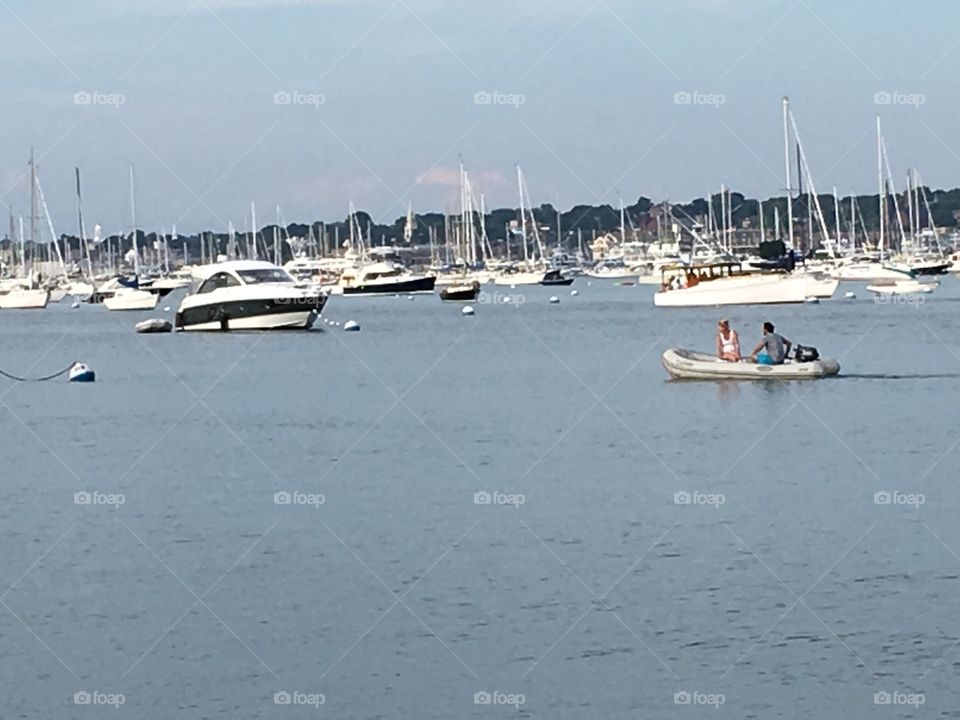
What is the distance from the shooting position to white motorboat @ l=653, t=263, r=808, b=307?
346 feet

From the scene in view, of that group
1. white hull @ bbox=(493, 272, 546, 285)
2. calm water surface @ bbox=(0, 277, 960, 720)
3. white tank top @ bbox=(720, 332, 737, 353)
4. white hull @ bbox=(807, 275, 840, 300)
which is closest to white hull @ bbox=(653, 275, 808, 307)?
white hull @ bbox=(807, 275, 840, 300)

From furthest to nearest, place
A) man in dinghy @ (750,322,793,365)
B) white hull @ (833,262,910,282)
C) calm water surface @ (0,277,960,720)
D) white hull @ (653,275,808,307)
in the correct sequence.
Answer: white hull @ (833,262,910,282), white hull @ (653,275,808,307), man in dinghy @ (750,322,793,365), calm water surface @ (0,277,960,720)

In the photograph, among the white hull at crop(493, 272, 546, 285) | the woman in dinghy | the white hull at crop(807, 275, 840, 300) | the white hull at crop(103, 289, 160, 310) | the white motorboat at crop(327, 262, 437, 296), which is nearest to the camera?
the woman in dinghy

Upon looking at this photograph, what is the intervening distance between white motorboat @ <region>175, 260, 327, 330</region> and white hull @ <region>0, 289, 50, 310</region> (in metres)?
72.7

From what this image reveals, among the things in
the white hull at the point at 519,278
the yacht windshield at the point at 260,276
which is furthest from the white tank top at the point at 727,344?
the white hull at the point at 519,278

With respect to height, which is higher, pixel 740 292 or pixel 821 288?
pixel 740 292

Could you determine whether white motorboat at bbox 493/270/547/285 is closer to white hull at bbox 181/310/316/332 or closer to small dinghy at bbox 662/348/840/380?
white hull at bbox 181/310/316/332

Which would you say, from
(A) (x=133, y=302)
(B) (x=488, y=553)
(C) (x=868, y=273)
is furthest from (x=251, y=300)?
(C) (x=868, y=273)

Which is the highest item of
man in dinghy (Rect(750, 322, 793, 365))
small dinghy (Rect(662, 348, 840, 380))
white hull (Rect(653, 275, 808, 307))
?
man in dinghy (Rect(750, 322, 793, 365))

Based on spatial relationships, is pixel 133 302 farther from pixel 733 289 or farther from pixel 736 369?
pixel 736 369

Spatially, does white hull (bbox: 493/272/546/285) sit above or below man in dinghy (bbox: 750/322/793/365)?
below

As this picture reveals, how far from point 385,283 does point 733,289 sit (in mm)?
60453

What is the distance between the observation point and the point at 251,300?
3211 inches

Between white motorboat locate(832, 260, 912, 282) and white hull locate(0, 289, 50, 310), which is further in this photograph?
white hull locate(0, 289, 50, 310)
